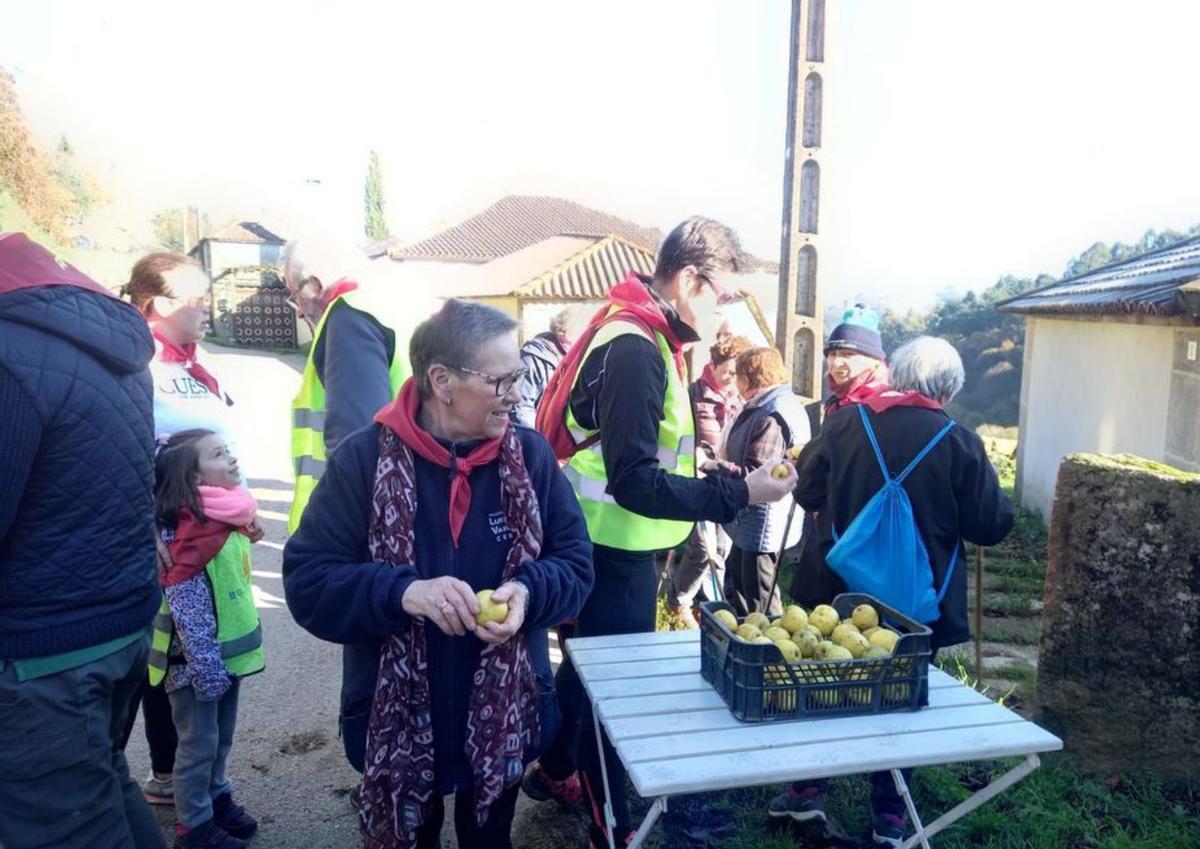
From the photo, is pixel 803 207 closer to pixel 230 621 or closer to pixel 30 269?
pixel 230 621

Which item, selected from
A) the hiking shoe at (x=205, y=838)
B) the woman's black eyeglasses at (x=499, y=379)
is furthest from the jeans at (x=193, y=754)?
the woman's black eyeglasses at (x=499, y=379)

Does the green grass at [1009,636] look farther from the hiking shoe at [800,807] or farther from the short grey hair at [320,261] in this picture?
the short grey hair at [320,261]

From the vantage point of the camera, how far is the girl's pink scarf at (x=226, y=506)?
9.71ft

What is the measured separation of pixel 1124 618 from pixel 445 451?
115 inches

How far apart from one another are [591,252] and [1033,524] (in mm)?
24301

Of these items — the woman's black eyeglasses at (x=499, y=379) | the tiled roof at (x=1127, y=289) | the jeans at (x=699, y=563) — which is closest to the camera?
the woman's black eyeglasses at (x=499, y=379)

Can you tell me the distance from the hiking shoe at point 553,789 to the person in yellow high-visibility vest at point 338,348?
1.41 meters

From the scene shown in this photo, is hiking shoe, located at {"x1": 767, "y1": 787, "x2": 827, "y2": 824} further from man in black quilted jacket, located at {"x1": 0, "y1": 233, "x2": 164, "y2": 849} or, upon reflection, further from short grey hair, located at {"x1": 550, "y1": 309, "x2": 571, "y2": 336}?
short grey hair, located at {"x1": 550, "y1": 309, "x2": 571, "y2": 336}

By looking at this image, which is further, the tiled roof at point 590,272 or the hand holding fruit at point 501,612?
the tiled roof at point 590,272

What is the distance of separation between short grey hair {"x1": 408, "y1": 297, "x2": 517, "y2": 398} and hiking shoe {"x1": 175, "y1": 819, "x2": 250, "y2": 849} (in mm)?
1893

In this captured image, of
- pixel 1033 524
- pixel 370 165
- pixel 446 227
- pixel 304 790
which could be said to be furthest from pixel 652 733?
pixel 370 165

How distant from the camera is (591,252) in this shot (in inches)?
1248

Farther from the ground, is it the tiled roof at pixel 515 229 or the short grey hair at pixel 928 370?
the tiled roof at pixel 515 229

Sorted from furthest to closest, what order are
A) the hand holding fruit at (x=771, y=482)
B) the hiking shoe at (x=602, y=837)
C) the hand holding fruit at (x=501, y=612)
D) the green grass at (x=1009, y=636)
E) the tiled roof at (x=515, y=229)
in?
the tiled roof at (x=515, y=229), the green grass at (x=1009, y=636), the hiking shoe at (x=602, y=837), the hand holding fruit at (x=771, y=482), the hand holding fruit at (x=501, y=612)
